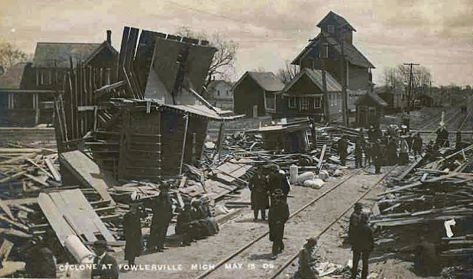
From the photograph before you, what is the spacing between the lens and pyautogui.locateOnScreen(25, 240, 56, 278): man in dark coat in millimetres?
7027

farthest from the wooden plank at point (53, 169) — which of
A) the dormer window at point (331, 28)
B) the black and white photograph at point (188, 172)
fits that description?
the dormer window at point (331, 28)

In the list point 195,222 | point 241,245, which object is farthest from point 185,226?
point 241,245

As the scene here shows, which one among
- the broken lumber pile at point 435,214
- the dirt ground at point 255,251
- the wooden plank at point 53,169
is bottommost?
the dirt ground at point 255,251

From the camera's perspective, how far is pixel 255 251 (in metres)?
8.27

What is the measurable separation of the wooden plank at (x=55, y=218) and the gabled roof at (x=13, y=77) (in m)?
4.16

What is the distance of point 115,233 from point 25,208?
150 cm

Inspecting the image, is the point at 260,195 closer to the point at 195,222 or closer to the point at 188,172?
the point at 195,222

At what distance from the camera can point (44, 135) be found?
16.4 metres

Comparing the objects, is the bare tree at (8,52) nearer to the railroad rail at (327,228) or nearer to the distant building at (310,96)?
the railroad rail at (327,228)

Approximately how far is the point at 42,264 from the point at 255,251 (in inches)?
124

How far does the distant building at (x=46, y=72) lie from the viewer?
32.5 feet

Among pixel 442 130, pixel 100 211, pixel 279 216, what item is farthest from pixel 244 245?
pixel 442 130

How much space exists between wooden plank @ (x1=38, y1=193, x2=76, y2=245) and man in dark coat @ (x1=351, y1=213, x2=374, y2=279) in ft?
13.7

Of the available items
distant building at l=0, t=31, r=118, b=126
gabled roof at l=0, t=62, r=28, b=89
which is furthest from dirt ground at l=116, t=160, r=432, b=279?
gabled roof at l=0, t=62, r=28, b=89
